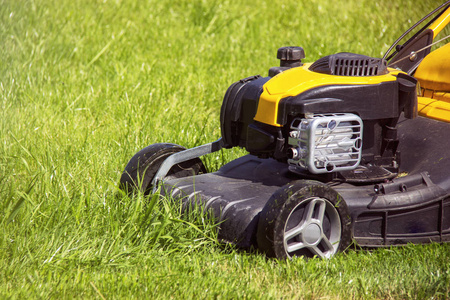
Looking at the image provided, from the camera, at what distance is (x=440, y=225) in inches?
112

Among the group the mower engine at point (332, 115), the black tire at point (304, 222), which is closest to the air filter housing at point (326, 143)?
the mower engine at point (332, 115)

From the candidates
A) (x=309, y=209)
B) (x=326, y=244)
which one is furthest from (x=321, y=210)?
(x=326, y=244)

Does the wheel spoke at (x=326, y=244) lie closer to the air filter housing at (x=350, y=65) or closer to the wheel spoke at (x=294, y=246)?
the wheel spoke at (x=294, y=246)

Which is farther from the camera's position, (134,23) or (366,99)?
(134,23)

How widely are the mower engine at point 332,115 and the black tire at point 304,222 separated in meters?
0.15

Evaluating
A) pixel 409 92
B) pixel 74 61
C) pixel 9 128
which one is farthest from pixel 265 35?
pixel 409 92

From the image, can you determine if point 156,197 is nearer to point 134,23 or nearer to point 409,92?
point 409,92

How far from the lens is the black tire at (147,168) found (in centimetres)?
316

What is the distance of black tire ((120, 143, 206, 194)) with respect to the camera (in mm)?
3162

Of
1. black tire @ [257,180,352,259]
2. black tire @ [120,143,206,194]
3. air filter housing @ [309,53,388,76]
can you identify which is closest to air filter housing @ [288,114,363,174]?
black tire @ [257,180,352,259]

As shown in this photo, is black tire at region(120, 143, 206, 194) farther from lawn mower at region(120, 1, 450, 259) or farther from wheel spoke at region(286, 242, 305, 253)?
wheel spoke at region(286, 242, 305, 253)

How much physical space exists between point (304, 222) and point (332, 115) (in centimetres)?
48

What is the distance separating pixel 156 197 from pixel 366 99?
3.34 feet

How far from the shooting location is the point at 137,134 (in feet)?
12.9
